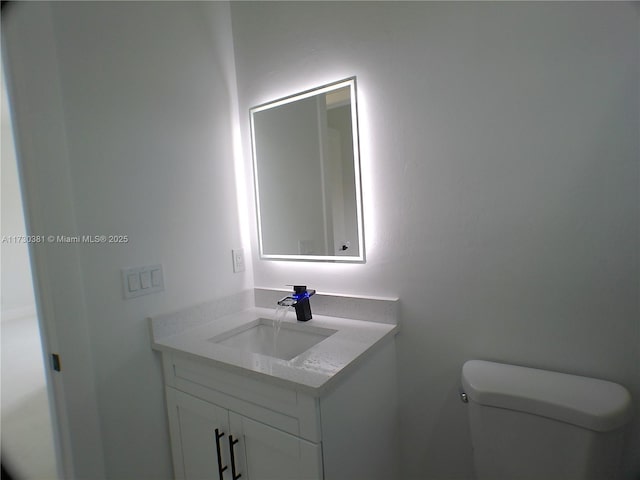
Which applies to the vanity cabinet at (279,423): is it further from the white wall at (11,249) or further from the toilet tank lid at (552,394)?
the white wall at (11,249)

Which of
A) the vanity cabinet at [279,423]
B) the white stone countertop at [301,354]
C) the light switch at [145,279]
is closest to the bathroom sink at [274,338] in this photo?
the white stone countertop at [301,354]

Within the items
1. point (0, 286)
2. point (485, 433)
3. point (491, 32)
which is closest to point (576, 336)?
point (485, 433)

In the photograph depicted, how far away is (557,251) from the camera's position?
1.01 metres

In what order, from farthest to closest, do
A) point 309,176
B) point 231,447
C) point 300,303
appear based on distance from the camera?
point 309,176 < point 300,303 < point 231,447

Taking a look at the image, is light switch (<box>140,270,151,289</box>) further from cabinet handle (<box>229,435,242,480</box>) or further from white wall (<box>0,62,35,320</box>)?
white wall (<box>0,62,35,320</box>)

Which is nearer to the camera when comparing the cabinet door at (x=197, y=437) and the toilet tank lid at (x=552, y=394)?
the toilet tank lid at (x=552, y=394)

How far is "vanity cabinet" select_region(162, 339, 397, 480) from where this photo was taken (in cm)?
89

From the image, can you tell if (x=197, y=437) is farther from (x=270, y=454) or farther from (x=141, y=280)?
(x=141, y=280)

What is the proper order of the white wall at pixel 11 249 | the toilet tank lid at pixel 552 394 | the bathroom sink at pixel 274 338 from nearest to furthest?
1. the toilet tank lid at pixel 552 394
2. the bathroom sink at pixel 274 338
3. the white wall at pixel 11 249

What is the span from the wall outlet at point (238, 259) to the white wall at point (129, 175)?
0.19 ft

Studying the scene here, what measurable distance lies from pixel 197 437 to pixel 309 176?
1.14m

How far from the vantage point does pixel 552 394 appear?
2.96 ft

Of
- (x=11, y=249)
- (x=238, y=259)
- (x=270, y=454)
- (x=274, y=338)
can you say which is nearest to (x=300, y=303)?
(x=274, y=338)

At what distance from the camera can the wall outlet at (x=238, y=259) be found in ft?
5.13
